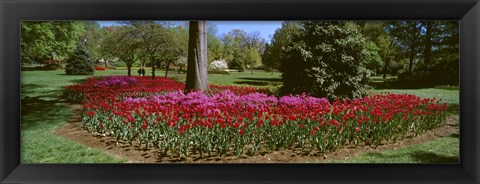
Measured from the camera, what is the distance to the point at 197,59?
502 centimetres

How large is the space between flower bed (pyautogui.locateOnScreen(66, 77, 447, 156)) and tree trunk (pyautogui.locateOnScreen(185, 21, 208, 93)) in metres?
0.15

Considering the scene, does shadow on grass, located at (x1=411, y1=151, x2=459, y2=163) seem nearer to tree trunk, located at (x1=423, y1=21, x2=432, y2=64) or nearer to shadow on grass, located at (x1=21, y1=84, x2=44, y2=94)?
tree trunk, located at (x1=423, y1=21, x2=432, y2=64)

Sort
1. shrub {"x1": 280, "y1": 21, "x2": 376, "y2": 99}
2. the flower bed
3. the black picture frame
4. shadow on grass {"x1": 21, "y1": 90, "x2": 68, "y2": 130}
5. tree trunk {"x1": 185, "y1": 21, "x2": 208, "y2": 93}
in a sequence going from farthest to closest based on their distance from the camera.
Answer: shrub {"x1": 280, "y1": 21, "x2": 376, "y2": 99}, tree trunk {"x1": 185, "y1": 21, "x2": 208, "y2": 93}, shadow on grass {"x1": 21, "y1": 90, "x2": 68, "y2": 130}, the flower bed, the black picture frame

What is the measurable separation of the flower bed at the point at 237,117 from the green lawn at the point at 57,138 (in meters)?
0.20

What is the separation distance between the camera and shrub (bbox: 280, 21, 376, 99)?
501 cm

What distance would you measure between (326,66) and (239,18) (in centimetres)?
163

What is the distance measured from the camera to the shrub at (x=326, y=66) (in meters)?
Answer: 5.01

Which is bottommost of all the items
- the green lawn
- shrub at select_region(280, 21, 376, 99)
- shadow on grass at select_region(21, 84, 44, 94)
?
the green lawn

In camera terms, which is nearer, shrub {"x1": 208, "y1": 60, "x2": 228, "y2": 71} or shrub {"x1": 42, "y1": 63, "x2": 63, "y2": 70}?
shrub {"x1": 42, "y1": 63, "x2": 63, "y2": 70}

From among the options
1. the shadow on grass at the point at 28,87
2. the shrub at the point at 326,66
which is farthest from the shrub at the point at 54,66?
the shrub at the point at 326,66

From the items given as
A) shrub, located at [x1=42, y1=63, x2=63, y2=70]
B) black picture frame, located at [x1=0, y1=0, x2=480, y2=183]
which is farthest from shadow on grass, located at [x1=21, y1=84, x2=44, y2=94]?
shrub, located at [x1=42, y1=63, x2=63, y2=70]

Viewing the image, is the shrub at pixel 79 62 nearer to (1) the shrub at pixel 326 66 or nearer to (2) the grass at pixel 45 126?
(2) the grass at pixel 45 126

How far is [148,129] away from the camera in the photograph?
182 inches
